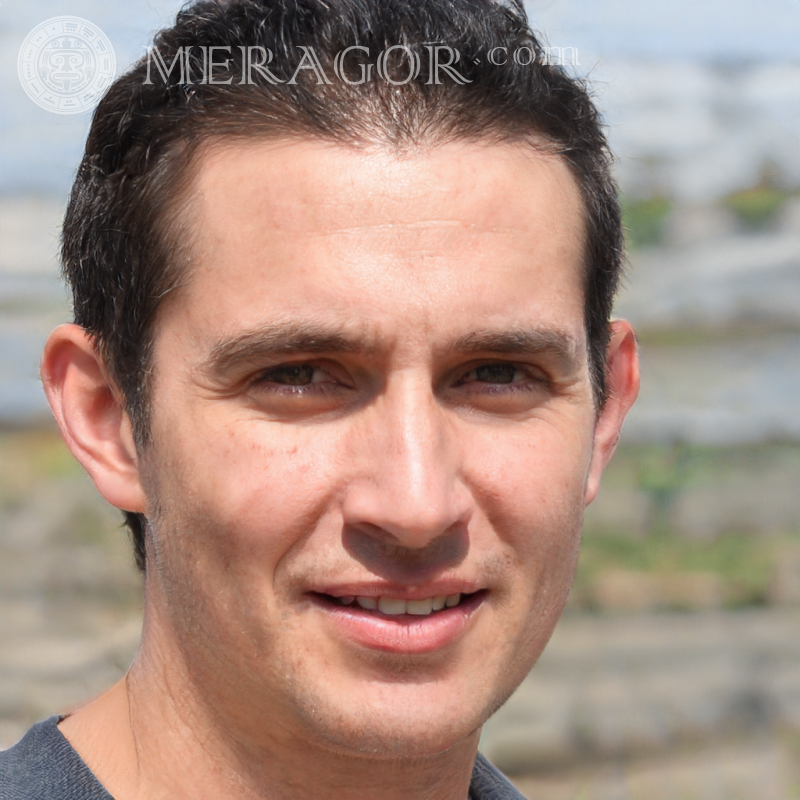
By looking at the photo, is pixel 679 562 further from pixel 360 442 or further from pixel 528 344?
pixel 360 442

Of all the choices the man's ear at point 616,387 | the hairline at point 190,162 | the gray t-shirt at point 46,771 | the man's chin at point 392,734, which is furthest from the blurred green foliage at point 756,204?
the gray t-shirt at point 46,771

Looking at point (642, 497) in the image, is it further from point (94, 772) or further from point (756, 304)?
point (94, 772)

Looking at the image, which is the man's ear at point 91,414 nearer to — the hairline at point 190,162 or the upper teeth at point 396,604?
the hairline at point 190,162

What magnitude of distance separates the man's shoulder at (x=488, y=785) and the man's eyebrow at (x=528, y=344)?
1.07m

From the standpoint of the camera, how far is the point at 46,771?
203cm

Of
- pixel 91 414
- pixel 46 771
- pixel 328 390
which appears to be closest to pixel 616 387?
pixel 328 390

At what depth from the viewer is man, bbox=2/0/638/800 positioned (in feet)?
6.05

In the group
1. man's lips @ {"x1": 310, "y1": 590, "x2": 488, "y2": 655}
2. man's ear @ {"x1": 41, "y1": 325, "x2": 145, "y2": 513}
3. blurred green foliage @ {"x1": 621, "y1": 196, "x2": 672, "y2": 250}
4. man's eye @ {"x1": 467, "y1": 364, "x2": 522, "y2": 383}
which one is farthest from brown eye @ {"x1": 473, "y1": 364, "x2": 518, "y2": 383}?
blurred green foliage @ {"x1": 621, "y1": 196, "x2": 672, "y2": 250}

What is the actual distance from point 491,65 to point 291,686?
51.0 inches

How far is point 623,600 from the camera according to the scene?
6.15 m

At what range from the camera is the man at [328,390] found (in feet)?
6.05

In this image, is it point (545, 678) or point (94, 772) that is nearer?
point (94, 772)

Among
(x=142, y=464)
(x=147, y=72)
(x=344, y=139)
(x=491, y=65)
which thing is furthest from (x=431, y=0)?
(x=142, y=464)

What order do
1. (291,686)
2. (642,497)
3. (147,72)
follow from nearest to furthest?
(291,686), (147,72), (642,497)
